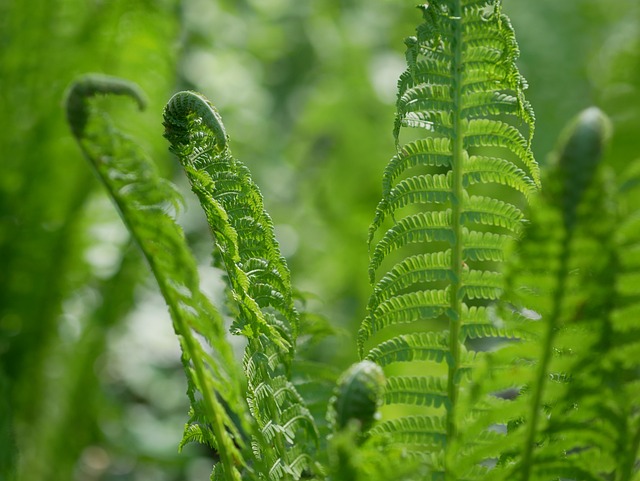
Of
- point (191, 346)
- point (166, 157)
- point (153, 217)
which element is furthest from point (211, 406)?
point (166, 157)

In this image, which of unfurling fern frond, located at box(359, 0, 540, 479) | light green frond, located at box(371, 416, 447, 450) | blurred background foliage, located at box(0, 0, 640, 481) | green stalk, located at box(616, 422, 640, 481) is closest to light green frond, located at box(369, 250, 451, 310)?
unfurling fern frond, located at box(359, 0, 540, 479)

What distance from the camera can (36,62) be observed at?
2311 millimetres

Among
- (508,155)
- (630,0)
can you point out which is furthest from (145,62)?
(630,0)

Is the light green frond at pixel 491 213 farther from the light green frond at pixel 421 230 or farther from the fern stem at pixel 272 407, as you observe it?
the fern stem at pixel 272 407

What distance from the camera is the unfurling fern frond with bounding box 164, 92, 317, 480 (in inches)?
26.9

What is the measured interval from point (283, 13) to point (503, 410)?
3.56m

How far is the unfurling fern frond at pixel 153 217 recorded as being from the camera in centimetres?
60

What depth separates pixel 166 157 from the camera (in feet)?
7.97

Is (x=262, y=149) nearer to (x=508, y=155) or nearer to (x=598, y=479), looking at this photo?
(x=508, y=155)

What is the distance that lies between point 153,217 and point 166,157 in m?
1.85

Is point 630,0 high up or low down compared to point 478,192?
up

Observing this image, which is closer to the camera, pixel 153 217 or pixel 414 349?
pixel 153 217

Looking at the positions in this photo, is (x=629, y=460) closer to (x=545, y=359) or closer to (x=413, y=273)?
(x=545, y=359)

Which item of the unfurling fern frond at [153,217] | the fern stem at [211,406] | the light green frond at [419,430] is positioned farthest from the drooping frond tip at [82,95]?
the light green frond at [419,430]
